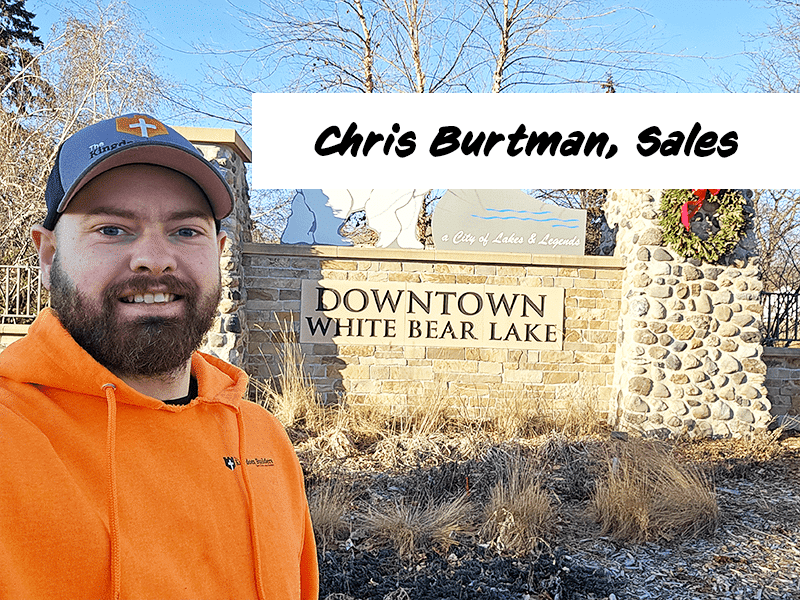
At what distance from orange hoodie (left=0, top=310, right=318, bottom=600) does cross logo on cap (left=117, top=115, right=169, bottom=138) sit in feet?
1.45

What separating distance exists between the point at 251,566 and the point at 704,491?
467 cm

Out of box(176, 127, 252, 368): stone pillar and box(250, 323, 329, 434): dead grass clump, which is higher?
box(176, 127, 252, 368): stone pillar

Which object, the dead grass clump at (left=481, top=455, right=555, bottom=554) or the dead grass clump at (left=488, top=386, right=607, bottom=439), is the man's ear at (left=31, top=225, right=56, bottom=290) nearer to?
the dead grass clump at (left=481, top=455, right=555, bottom=554)

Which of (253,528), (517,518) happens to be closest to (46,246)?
(253,528)

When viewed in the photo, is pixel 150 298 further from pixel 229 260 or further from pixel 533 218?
pixel 533 218

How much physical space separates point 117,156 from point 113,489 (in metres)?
0.67

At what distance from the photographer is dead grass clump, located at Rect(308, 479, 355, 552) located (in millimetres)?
4047

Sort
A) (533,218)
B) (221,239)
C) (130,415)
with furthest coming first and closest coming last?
(533,218) < (221,239) < (130,415)

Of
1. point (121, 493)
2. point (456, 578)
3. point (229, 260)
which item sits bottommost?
point (456, 578)

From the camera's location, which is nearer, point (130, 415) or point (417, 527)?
point (130, 415)

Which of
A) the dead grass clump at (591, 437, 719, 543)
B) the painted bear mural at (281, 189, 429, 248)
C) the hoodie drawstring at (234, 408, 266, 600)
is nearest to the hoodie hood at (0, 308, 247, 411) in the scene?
the hoodie drawstring at (234, 408, 266, 600)

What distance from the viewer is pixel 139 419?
1182 mm

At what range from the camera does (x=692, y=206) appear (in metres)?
7.29

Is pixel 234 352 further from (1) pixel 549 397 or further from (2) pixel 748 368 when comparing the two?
(2) pixel 748 368
